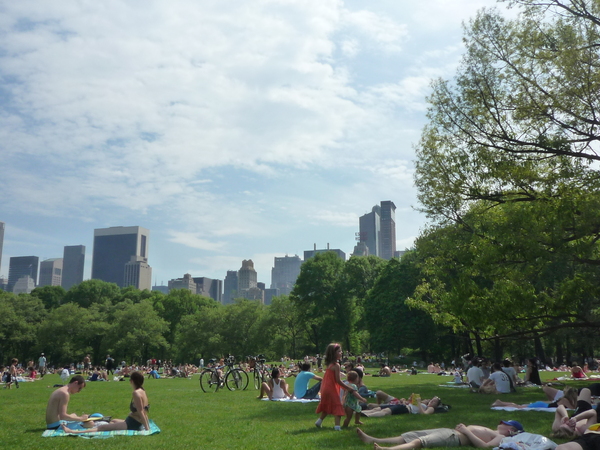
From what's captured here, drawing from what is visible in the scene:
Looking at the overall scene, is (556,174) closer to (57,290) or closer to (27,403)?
(27,403)

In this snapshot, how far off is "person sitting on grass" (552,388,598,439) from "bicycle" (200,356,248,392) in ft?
42.0

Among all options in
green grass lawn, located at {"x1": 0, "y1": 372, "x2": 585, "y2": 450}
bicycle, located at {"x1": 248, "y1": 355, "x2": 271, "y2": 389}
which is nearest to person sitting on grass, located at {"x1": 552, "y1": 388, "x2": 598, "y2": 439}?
green grass lawn, located at {"x1": 0, "y1": 372, "x2": 585, "y2": 450}

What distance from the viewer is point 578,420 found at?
26.1ft

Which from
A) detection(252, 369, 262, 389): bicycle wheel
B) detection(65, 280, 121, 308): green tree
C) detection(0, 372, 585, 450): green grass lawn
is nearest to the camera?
detection(0, 372, 585, 450): green grass lawn

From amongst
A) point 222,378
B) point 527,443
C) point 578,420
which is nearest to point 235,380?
point 222,378

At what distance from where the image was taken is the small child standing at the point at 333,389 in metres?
9.29

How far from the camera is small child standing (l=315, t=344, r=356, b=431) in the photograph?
9289 mm

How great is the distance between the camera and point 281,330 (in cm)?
6303

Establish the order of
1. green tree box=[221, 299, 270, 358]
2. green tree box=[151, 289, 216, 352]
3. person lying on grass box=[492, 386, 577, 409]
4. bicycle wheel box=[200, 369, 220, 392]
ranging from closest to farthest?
person lying on grass box=[492, 386, 577, 409], bicycle wheel box=[200, 369, 220, 392], green tree box=[221, 299, 270, 358], green tree box=[151, 289, 216, 352]

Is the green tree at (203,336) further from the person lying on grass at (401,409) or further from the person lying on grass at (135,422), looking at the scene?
the person lying on grass at (135,422)

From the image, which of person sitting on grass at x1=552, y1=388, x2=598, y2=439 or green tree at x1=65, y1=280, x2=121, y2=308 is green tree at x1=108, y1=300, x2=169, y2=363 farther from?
person sitting on grass at x1=552, y1=388, x2=598, y2=439

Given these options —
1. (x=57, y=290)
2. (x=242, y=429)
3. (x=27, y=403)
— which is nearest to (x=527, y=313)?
(x=242, y=429)

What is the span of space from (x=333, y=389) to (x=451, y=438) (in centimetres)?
246

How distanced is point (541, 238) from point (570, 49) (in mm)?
5193
